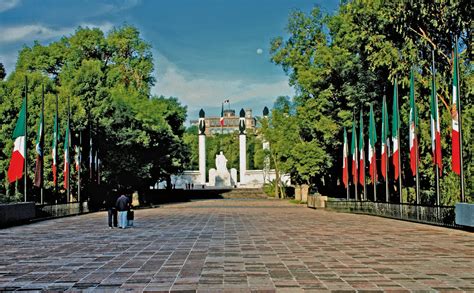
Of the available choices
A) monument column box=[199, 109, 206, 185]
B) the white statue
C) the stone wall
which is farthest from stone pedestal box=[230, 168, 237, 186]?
the stone wall

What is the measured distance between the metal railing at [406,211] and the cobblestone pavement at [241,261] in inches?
110

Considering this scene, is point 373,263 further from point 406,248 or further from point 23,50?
point 23,50

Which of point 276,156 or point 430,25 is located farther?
point 276,156

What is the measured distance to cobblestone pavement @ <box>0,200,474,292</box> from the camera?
9.12 m

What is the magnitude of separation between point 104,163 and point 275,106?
67.2 feet

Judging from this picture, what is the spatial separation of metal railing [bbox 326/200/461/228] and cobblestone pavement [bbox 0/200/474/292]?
2.81 metres

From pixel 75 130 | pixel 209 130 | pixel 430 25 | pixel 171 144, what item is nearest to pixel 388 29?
pixel 430 25

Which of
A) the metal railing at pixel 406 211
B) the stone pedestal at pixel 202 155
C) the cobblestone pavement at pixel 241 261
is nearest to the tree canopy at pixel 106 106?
the metal railing at pixel 406 211

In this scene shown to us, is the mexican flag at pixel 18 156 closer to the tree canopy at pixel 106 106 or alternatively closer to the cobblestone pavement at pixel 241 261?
the cobblestone pavement at pixel 241 261

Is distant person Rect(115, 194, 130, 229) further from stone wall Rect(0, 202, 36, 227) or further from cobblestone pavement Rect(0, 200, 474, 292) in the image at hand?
stone wall Rect(0, 202, 36, 227)

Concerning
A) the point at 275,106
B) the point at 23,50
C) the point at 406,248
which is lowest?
the point at 406,248

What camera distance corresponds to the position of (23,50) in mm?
54000

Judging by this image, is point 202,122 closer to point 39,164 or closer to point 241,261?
point 39,164

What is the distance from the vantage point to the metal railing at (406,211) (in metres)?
21.7
